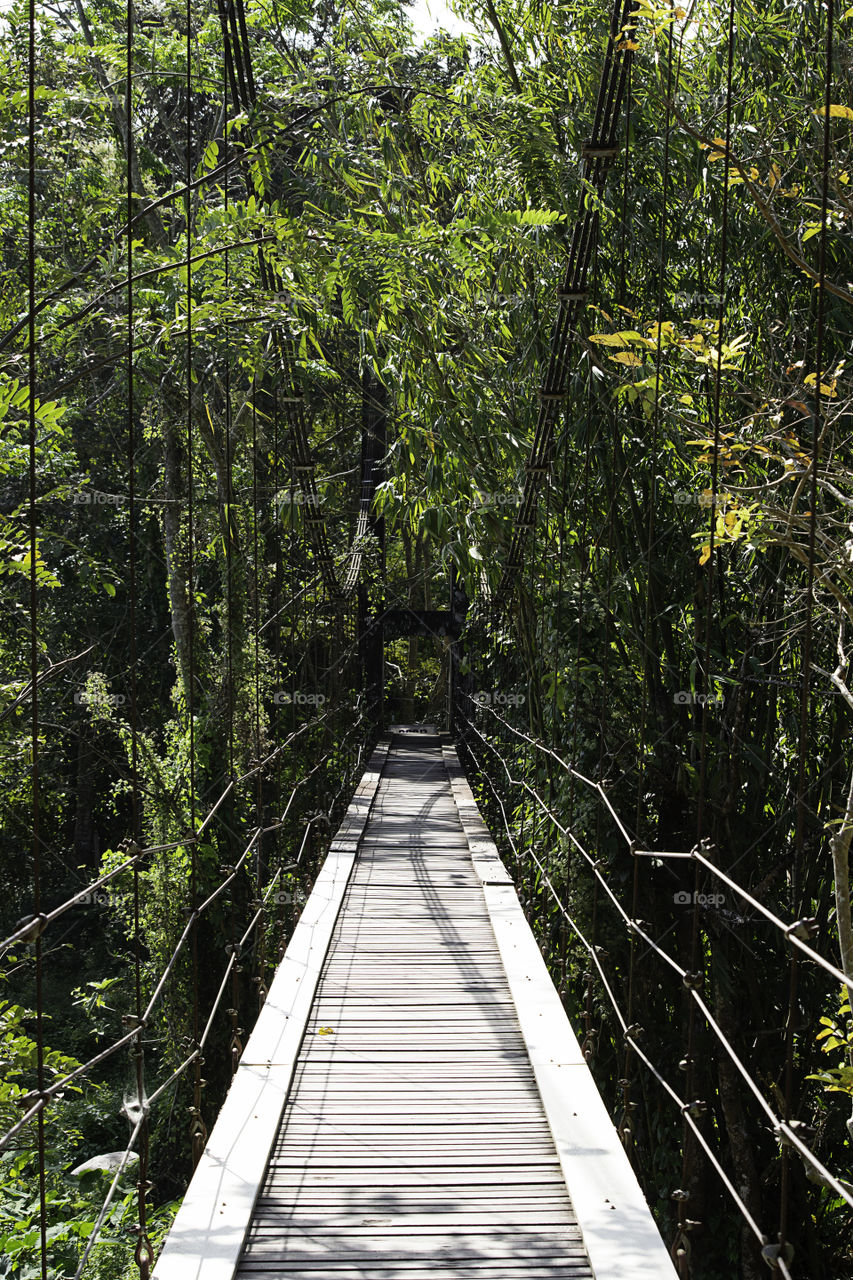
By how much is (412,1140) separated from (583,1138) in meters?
0.32

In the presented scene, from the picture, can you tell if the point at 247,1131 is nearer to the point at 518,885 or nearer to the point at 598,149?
the point at 518,885

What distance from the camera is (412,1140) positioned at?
2018 mm

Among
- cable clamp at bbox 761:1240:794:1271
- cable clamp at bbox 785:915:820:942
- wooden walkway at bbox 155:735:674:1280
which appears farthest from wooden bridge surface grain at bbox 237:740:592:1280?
cable clamp at bbox 785:915:820:942

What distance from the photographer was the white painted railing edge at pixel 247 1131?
62.3 inches

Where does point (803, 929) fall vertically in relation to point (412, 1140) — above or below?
above

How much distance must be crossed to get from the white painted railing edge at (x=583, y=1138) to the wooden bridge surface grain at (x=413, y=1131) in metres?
0.04

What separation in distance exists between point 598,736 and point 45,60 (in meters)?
4.23

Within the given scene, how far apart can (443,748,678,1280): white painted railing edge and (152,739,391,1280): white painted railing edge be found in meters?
0.51

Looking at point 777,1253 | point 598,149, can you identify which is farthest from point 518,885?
point 777,1253

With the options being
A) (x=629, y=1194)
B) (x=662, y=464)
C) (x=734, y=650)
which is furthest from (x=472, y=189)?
(x=629, y=1194)

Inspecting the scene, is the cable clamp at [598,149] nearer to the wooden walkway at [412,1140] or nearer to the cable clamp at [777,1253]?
the wooden walkway at [412,1140]

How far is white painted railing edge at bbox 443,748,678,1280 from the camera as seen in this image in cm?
158

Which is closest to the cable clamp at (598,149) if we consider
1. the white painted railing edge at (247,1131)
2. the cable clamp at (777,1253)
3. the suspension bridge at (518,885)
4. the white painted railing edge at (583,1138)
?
the suspension bridge at (518,885)

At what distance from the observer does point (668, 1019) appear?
348 centimetres
